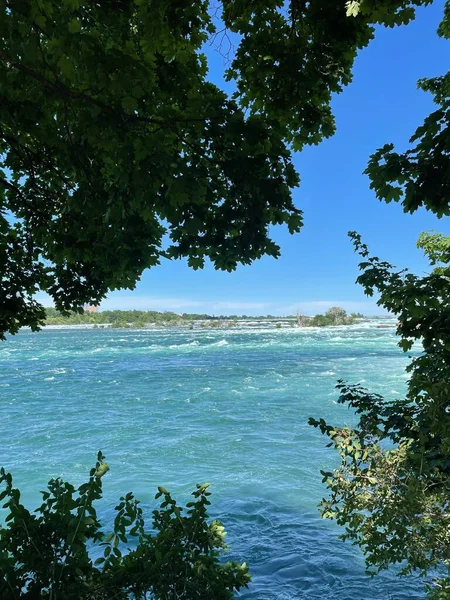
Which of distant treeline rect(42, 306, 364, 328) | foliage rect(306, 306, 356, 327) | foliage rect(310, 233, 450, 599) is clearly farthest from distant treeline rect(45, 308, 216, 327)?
foliage rect(310, 233, 450, 599)

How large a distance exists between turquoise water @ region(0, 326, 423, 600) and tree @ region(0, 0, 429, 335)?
6928 mm

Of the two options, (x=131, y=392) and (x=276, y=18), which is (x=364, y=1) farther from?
(x=131, y=392)

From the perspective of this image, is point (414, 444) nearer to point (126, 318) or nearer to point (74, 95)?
point (74, 95)

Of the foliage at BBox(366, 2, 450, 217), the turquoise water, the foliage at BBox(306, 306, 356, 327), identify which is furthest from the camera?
the foliage at BBox(306, 306, 356, 327)

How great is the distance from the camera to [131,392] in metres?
32.5

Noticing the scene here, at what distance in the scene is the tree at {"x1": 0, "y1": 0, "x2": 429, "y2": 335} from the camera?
245cm

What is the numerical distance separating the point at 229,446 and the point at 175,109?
16.7 meters

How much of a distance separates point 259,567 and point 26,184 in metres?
8.02

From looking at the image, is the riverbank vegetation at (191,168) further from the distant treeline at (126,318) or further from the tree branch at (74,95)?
the distant treeline at (126,318)

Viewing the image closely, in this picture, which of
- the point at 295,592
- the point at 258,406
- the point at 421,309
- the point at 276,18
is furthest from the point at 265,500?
the point at 258,406

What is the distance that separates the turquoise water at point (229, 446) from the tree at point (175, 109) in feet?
22.7

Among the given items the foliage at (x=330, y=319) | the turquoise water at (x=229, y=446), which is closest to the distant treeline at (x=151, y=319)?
the foliage at (x=330, y=319)

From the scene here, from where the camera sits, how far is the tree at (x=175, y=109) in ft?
8.02

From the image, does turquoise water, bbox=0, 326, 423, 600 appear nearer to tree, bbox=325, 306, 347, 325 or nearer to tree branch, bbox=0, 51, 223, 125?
tree branch, bbox=0, 51, 223, 125
